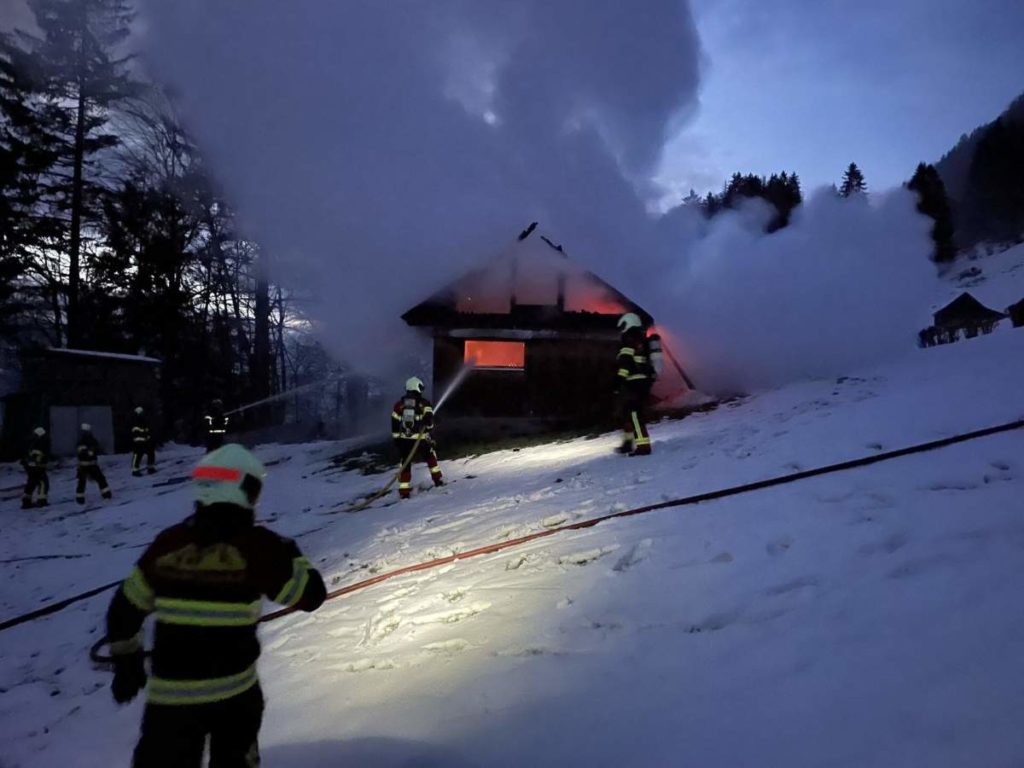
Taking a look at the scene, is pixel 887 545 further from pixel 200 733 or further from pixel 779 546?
pixel 200 733

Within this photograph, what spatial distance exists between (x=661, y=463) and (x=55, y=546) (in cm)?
1092

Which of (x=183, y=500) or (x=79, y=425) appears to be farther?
(x=79, y=425)

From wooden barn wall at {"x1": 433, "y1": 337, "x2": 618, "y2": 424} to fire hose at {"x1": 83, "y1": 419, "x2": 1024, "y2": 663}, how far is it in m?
11.6

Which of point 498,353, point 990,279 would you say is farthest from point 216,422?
point 990,279

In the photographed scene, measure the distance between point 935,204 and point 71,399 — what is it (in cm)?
6598

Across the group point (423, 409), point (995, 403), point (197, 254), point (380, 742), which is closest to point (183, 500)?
point (423, 409)

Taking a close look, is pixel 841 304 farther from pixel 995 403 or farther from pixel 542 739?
pixel 542 739

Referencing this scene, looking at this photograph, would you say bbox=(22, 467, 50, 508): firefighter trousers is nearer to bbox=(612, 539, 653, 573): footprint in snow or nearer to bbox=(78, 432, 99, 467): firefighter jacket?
bbox=(78, 432, 99, 467): firefighter jacket

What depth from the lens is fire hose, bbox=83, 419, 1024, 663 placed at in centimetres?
561

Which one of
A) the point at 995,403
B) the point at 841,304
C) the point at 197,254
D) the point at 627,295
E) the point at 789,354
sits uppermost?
the point at 197,254

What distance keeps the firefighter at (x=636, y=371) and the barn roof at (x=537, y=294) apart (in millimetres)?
8323

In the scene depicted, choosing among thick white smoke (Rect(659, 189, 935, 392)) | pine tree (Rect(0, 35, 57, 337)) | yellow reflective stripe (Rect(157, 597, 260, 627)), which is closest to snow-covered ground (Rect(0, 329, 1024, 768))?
yellow reflective stripe (Rect(157, 597, 260, 627))

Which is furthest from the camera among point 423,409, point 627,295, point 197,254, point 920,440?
point 197,254

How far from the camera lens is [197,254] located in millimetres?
28188
